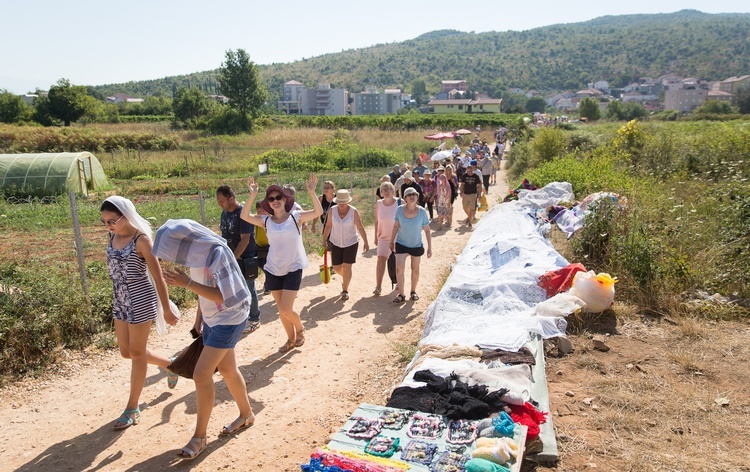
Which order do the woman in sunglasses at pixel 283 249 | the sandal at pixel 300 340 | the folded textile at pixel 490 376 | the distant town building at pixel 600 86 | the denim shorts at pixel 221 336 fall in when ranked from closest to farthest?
the denim shorts at pixel 221 336
the folded textile at pixel 490 376
the woman in sunglasses at pixel 283 249
the sandal at pixel 300 340
the distant town building at pixel 600 86

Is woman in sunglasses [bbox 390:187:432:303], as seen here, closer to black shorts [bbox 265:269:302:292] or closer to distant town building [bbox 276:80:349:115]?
black shorts [bbox 265:269:302:292]

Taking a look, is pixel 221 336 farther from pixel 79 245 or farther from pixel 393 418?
pixel 79 245

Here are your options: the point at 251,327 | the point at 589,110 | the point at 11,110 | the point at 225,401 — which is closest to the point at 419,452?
the point at 225,401

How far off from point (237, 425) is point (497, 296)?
11.3 feet

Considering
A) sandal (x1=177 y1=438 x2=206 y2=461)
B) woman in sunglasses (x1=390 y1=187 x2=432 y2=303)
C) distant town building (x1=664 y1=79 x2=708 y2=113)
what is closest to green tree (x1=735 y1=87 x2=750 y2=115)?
distant town building (x1=664 y1=79 x2=708 y2=113)

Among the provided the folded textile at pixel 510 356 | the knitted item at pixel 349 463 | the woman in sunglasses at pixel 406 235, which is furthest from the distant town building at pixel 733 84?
the knitted item at pixel 349 463

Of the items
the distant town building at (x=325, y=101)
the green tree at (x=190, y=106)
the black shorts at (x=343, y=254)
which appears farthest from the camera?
the distant town building at (x=325, y=101)

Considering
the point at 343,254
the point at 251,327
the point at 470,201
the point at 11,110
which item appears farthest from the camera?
the point at 11,110

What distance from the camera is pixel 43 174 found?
19953mm

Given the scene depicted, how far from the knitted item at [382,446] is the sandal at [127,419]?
7.73ft

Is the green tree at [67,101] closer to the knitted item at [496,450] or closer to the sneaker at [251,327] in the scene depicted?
the sneaker at [251,327]

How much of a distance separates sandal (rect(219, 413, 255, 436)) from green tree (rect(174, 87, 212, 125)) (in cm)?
5399

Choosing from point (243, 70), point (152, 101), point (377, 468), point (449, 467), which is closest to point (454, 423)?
point (449, 467)

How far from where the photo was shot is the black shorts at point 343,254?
26.5 ft
